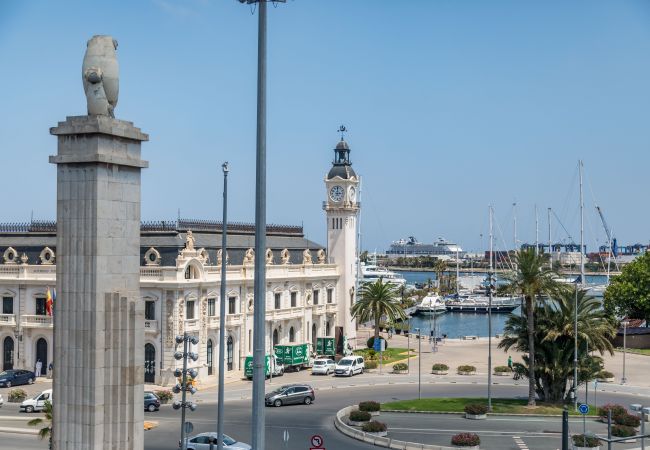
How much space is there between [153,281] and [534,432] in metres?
28.1

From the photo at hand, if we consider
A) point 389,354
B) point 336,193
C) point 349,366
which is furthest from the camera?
point 336,193

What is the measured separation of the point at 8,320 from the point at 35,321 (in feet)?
8.26

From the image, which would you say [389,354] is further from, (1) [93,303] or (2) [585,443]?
(1) [93,303]

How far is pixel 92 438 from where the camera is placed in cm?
2083

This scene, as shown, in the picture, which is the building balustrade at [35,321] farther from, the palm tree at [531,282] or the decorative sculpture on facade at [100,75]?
the decorative sculpture on facade at [100,75]

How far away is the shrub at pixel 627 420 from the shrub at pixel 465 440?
30.7ft

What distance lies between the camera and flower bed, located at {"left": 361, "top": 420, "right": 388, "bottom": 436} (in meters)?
44.2

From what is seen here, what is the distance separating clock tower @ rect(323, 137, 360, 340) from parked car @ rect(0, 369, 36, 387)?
31579 millimetres

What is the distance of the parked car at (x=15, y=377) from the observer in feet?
202

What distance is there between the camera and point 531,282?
5053cm

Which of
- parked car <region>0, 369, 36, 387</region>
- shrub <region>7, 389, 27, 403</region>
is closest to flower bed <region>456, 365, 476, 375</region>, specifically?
parked car <region>0, 369, 36, 387</region>

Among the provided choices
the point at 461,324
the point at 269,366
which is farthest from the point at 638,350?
the point at 461,324

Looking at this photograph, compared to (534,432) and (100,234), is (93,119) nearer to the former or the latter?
(100,234)

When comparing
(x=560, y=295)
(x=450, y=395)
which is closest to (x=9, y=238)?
(x=450, y=395)
